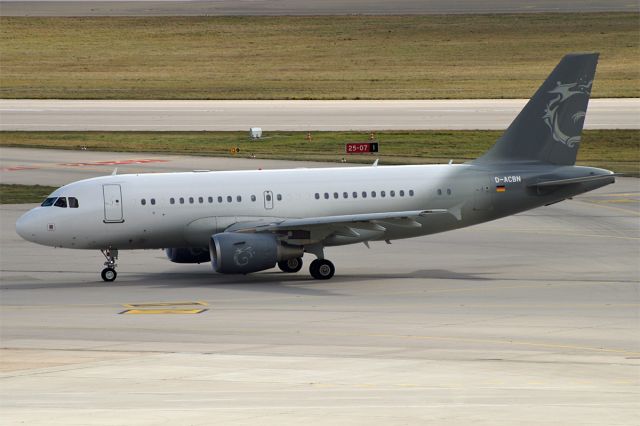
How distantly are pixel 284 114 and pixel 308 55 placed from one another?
1687 inches

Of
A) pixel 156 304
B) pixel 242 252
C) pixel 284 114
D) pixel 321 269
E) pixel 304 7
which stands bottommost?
pixel 156 304

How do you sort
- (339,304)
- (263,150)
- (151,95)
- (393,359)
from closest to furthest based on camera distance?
(393,359) → (339,304) → (263,150) → (151,95)

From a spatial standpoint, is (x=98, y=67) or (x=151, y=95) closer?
(x=151, y=95)

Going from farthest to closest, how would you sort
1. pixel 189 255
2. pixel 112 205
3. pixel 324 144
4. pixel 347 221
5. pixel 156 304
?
1. pixel 324 144
2. pixel 189 255
3. pixel 112 205
4. pixel 347 221
5. pixel 156 304

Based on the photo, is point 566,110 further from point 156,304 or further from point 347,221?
point 156,304

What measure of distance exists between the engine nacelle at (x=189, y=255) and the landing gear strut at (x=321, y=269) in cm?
404

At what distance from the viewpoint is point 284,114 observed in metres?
99.4

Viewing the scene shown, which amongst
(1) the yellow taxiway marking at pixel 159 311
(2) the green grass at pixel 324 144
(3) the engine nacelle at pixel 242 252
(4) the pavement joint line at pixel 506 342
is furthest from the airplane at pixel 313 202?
(2) the green grass at pixel 324 144

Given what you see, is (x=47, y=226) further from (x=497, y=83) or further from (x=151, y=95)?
(x=497, y=83)

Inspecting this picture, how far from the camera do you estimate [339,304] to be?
3709 cm

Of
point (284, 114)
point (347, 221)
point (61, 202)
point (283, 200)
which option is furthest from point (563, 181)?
point (284, 114)

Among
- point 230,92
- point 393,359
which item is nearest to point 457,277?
point 393,359

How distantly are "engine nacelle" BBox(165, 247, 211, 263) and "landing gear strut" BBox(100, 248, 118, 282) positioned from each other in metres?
2.10

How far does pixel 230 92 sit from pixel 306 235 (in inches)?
3065
